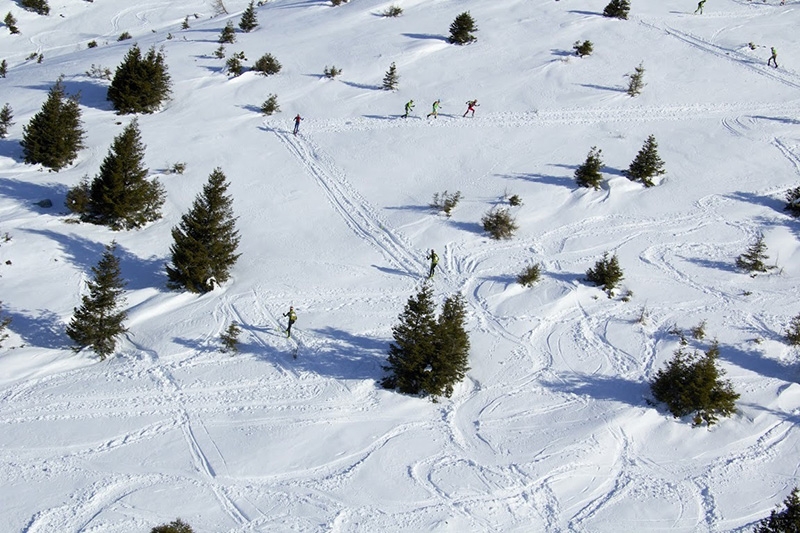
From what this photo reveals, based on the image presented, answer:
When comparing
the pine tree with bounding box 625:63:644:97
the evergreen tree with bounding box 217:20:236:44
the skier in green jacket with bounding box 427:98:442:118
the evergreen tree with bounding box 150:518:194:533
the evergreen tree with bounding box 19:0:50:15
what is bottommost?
the evergreen tree with bounding box 150:518:194:533

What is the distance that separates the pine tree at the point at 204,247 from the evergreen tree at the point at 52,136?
8.40 m

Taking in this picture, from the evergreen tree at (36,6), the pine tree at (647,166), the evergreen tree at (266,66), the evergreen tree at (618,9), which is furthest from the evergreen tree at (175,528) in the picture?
the evergreen tree at (36,6)

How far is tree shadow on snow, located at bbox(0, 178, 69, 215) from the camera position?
873 inches

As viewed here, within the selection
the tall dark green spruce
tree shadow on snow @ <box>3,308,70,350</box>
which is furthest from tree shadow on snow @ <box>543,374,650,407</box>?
tree shadow on snow @ <box>3,308,70,350</box>

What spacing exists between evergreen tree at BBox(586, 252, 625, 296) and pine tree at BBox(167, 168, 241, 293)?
34.6ft

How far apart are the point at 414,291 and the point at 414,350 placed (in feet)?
13.2

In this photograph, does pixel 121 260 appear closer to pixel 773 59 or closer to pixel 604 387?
pixel 604 387

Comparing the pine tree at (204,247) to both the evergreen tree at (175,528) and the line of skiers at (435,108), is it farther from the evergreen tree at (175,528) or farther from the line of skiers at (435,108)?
the line of skiers at (435,108)

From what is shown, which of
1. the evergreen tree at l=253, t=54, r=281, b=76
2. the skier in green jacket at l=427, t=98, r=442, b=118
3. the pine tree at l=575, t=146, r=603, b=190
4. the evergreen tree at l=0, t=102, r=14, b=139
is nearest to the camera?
the pine tree at l=575, t=146, r=603, b=190

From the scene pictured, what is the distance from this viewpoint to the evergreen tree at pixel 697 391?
46.1 ft

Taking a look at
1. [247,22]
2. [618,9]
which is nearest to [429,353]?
[618,9]

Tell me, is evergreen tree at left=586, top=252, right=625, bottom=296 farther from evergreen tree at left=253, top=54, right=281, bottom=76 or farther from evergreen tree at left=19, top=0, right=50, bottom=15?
evergreen tree at left=19, top=0, right=50, bottom=15

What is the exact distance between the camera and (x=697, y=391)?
45.8 ft

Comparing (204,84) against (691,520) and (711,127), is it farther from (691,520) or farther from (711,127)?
(691,520)
